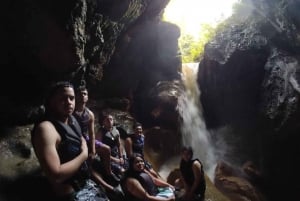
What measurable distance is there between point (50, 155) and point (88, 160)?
235 centimetres

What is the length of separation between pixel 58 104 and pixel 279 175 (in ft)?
38.4

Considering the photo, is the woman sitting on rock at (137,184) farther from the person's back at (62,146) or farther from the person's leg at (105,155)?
the person's back at (62,146)

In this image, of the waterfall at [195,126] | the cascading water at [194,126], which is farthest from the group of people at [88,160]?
the waterfall at [195,126]

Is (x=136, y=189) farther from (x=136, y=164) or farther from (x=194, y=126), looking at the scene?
(x=194, y=126)

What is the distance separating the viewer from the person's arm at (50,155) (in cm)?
308

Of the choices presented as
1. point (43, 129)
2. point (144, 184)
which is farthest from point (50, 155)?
point (144, 184)

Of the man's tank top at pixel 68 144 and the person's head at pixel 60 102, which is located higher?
the person's head at pixel 60 102

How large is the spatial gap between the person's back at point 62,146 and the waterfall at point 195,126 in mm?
10115

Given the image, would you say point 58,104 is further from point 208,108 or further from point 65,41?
point 208,108

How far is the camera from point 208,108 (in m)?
16.7

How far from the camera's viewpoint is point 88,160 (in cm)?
540

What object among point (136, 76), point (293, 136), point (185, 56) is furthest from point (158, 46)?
point (185, 56)

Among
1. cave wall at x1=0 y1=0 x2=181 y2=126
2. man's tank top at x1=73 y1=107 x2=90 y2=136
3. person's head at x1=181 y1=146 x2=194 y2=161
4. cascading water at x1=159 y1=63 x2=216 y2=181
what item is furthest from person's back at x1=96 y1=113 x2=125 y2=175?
cascading water at x1=159 y1=63 x2=216 y2=181

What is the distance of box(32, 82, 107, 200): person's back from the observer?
3.13 m
